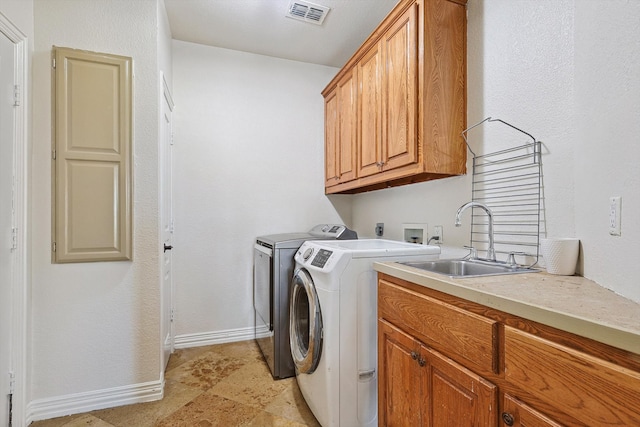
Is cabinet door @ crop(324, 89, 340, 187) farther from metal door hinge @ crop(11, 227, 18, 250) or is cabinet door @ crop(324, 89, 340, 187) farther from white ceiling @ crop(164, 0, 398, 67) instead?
metal door hinge @ crop(11, 227, 18, 250)

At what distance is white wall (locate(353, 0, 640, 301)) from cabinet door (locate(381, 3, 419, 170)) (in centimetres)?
33

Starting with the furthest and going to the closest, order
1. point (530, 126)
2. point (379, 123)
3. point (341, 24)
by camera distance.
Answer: point (341, 24)
point (379, 123)
point (530, 126)

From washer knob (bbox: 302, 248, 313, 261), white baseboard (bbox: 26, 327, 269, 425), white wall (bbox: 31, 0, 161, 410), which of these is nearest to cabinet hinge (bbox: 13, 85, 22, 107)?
white wall (bbox: 31, 0, 161, 410)

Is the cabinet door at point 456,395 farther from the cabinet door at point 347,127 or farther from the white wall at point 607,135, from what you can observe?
the cabinet door at point 347,127

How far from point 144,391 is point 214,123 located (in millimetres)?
2095

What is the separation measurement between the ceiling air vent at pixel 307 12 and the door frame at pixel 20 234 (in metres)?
1.59

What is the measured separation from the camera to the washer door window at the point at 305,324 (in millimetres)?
1556

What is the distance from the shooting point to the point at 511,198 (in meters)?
1.45

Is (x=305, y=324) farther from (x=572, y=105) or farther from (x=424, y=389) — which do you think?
(x=572, y=105)

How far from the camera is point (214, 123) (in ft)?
8.84

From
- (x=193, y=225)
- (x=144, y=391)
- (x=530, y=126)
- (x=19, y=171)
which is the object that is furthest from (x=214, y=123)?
(x=530, y=126)

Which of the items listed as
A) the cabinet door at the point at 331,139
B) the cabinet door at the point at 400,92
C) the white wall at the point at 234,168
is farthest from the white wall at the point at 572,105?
the white wall at the point at 234,168

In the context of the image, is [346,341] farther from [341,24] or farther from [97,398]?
[341,24]

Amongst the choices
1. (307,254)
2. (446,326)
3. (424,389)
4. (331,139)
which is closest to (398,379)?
(424,389)
